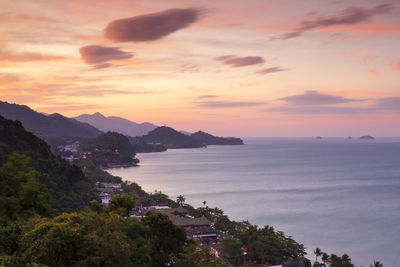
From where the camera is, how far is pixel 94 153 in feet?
608

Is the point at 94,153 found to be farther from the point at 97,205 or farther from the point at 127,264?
the point at 127,264

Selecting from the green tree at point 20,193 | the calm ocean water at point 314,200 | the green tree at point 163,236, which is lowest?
the calm ocean water at point 314,200

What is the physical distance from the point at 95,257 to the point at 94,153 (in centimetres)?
18309

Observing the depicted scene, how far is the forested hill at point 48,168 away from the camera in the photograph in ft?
162

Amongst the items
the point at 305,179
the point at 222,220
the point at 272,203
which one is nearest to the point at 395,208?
the point at 272,203

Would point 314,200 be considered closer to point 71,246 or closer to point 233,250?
point 233,250

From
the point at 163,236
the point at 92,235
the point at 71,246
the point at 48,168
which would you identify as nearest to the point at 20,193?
the point at 163,236

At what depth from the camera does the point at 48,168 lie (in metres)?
56.8

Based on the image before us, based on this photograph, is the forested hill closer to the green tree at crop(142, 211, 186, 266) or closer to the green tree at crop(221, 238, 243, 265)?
the green tree at crop(221, 238, 243, 265)

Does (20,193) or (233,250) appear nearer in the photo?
(20,193)

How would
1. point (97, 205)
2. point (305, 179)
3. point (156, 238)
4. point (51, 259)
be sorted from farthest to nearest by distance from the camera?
1. point (305, 179)
2. point (97, 205)
3. point (156, 238)
4. point (51, 259)

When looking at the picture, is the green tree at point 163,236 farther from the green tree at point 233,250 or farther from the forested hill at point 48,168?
the forested hill at point 48,168

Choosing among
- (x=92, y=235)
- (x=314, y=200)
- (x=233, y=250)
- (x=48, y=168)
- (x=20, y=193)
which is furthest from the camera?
(x=314, y=200)

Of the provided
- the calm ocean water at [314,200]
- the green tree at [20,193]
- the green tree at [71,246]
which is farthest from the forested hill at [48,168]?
the green tree at [71,246]
